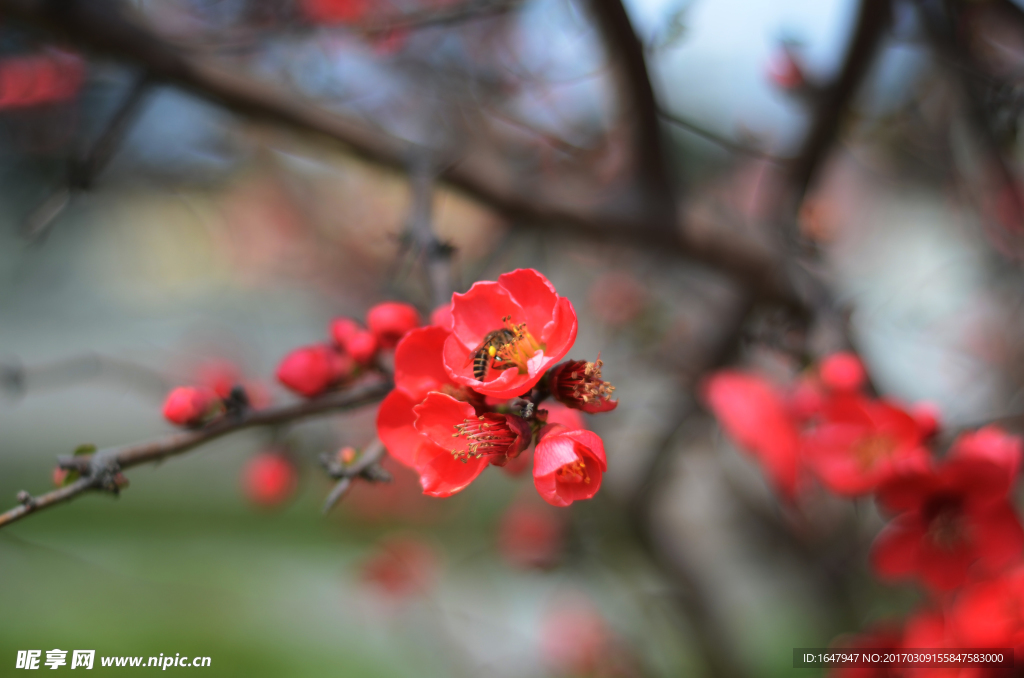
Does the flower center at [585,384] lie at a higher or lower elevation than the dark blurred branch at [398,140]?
lower

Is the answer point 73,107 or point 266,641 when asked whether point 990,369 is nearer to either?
point 73,107

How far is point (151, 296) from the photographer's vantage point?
7.39 m

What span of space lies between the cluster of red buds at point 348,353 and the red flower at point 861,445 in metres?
0.64

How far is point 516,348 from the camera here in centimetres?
52

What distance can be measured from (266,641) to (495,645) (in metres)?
1.27

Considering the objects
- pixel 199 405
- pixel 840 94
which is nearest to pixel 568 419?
pixel 199 405

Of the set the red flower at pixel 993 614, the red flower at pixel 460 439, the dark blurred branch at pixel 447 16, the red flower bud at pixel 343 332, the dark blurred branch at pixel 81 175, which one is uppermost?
the dark blurred branch at pixel 447 16

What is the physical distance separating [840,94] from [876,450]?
71 cm

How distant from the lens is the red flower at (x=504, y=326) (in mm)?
495

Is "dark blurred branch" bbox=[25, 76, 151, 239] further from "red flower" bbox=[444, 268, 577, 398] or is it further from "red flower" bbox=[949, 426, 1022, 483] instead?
"red flower" bbox=[949, 426, 1022, 483]

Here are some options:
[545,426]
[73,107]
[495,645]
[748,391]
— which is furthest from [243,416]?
[495,645]

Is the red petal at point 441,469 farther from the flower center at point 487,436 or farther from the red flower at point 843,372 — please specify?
the red flower at point 843,372

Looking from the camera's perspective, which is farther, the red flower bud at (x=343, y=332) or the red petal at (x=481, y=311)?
the red flower bud at (x=343, y=332)

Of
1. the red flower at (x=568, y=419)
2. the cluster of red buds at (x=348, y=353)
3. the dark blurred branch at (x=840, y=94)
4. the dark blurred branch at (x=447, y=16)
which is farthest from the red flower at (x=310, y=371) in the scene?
the dark blurred branch at (x=840, y=94)
